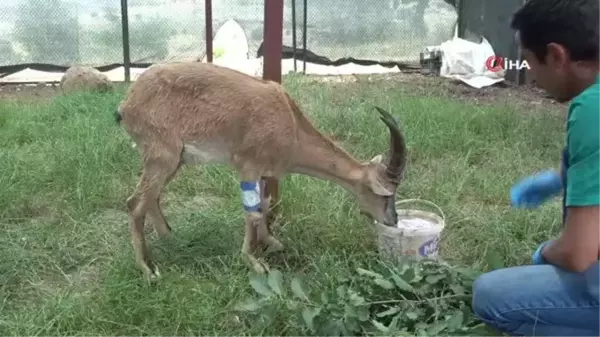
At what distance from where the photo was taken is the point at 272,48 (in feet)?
14.4

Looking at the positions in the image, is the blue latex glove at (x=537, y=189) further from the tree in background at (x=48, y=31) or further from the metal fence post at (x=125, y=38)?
the tree in background at (x=48, y=31)

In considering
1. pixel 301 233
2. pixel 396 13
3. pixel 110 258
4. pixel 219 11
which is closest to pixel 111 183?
pixel 110 258

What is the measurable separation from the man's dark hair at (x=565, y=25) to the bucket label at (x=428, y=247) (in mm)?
1576

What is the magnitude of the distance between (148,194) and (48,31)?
237 inches

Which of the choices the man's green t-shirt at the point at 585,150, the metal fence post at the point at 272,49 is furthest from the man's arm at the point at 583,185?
the metal fence post at the point at 272,49

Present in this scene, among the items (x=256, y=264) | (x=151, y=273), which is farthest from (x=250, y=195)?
(x=151, y=273)

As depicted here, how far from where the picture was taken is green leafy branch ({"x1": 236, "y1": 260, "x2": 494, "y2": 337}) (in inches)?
126

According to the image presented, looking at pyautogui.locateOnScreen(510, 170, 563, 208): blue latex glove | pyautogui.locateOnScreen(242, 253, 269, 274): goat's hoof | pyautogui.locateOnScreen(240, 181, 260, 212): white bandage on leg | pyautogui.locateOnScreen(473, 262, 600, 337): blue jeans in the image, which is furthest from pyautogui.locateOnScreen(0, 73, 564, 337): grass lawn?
pyautogui.locateOnScreen(473, 262, 600, 337): blue jeans

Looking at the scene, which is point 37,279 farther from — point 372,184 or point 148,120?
point 372,184

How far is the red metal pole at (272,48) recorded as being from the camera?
14.2ft

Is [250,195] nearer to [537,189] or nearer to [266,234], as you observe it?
[266,234]

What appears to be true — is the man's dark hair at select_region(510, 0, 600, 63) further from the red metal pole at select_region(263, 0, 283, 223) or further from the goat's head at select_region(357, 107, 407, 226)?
the red metal pole at select_region(263, 0, 283, 223)

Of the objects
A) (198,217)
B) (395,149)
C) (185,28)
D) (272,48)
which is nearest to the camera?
(395,149)

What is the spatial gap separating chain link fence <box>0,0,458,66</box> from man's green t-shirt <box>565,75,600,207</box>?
757 cm
